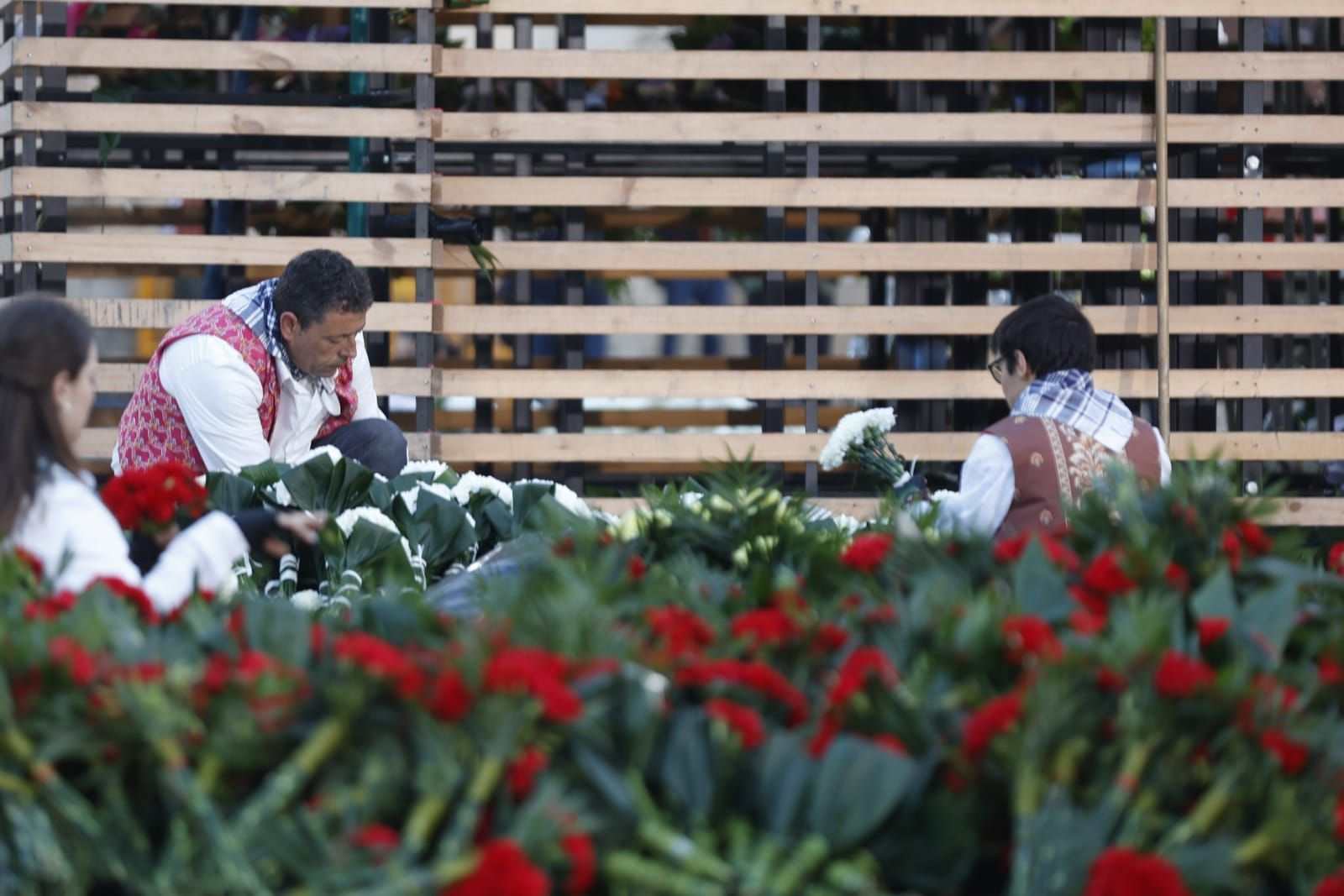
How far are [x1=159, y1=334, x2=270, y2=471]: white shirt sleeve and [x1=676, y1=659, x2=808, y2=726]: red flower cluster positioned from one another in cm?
266

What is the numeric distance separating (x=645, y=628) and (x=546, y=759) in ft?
1.20

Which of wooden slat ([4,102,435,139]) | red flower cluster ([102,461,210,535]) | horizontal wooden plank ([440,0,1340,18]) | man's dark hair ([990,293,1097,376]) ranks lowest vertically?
red flower cluster ([102,461,210,535])

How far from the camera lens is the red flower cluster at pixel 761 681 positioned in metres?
1.60

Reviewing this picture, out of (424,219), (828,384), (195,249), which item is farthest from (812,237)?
(195,249)

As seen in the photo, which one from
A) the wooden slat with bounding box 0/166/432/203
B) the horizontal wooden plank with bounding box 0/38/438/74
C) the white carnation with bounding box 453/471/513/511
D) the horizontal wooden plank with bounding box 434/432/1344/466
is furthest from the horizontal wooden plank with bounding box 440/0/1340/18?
the white carnation with bounding box 453/471/513/511

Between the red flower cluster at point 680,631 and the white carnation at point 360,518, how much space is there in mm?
1604

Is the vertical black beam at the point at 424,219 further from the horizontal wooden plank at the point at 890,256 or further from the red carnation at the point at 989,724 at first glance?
the red carnation at the point at 989,724

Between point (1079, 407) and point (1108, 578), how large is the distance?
1784mm

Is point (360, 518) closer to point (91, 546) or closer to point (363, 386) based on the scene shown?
point (91, 546)

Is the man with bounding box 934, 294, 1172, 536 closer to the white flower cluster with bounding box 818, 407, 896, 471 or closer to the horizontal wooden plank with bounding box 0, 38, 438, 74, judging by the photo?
the white flower cluster with bounding box 818, 407, 896, 471

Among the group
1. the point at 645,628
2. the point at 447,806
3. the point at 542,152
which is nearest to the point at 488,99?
the point at 542,152

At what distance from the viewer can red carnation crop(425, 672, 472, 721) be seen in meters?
1.45

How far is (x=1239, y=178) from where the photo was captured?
563cm

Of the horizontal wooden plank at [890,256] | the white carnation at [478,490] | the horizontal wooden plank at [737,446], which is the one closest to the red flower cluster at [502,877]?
the white carnation at [478,490]
